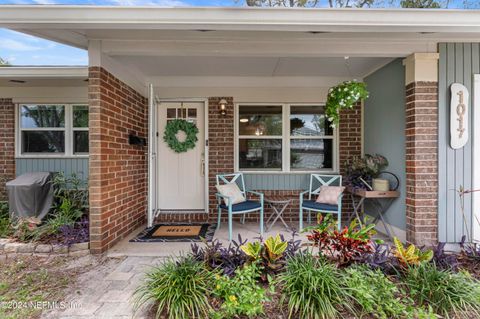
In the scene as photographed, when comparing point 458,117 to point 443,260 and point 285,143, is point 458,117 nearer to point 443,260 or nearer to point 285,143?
point 443,260

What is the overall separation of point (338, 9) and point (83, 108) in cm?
470

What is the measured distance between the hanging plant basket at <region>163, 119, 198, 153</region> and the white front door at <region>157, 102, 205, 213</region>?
8 cm

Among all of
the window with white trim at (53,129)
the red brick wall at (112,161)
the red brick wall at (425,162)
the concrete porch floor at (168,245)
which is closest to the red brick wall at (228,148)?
the concrete porch floor at (168,245)

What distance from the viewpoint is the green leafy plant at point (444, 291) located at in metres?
1.89

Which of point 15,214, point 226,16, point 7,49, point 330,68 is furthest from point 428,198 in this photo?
point 7,49

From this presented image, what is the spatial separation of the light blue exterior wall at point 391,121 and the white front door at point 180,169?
9.16ft

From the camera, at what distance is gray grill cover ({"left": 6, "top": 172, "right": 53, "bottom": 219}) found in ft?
11.8

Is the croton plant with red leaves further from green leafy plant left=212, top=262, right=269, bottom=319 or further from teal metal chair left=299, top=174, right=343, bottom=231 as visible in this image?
teal metal chair left=299, top=174, right=343, bottom=231

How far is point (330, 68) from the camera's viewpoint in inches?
158

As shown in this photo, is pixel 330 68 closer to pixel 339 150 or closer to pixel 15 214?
pixel 339 150

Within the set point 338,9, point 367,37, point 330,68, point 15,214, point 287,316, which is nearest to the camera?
point 287,316

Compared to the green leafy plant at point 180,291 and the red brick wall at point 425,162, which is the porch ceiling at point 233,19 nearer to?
the red brick wall at point 425,162

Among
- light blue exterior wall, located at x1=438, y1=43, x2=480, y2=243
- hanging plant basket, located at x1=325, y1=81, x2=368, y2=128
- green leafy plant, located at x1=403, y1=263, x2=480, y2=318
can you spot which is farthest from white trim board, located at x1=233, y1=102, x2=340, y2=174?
green leafy plant, located at x1=403, y1=263, x2=480, y2=318

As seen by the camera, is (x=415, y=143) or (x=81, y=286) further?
(x=415, y=143)
